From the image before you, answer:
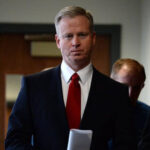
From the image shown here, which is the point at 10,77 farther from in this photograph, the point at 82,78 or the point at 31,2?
the point at 82,78

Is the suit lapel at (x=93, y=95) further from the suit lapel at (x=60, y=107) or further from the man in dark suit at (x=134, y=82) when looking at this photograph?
the man in dark suit at (x=134, y=82)

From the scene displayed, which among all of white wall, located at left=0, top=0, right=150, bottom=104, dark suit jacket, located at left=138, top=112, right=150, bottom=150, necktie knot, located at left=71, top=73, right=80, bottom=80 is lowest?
dark suit jacket, located at left=138, top=112, right=150, bottom=150

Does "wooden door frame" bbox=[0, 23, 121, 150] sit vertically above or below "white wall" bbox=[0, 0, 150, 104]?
below

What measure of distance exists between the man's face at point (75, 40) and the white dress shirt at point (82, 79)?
0.09ft

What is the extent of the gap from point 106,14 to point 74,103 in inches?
103

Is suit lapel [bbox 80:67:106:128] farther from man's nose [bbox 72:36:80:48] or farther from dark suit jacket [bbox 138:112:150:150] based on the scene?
dark suit jacket [bbox 138:112:150:150]

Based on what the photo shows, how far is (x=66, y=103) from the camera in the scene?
144 centimetres

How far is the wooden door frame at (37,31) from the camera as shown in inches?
152

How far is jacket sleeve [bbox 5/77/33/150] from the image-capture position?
1.38 m

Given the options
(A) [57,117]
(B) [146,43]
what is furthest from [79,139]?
(B) [146,43]

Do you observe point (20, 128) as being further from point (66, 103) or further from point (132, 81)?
point (132, 81)

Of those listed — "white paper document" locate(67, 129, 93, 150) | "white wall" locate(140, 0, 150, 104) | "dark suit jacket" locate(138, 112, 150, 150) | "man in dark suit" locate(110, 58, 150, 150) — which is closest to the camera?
"white paper document" locate(67, 129, 93, 150)

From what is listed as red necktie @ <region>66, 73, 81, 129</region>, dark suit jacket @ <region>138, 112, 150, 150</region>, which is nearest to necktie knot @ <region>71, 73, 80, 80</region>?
red necktie @ <region>66, 73, 81, 129</region>

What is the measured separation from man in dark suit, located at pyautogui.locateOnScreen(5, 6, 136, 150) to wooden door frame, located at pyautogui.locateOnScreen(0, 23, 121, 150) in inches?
94.8
